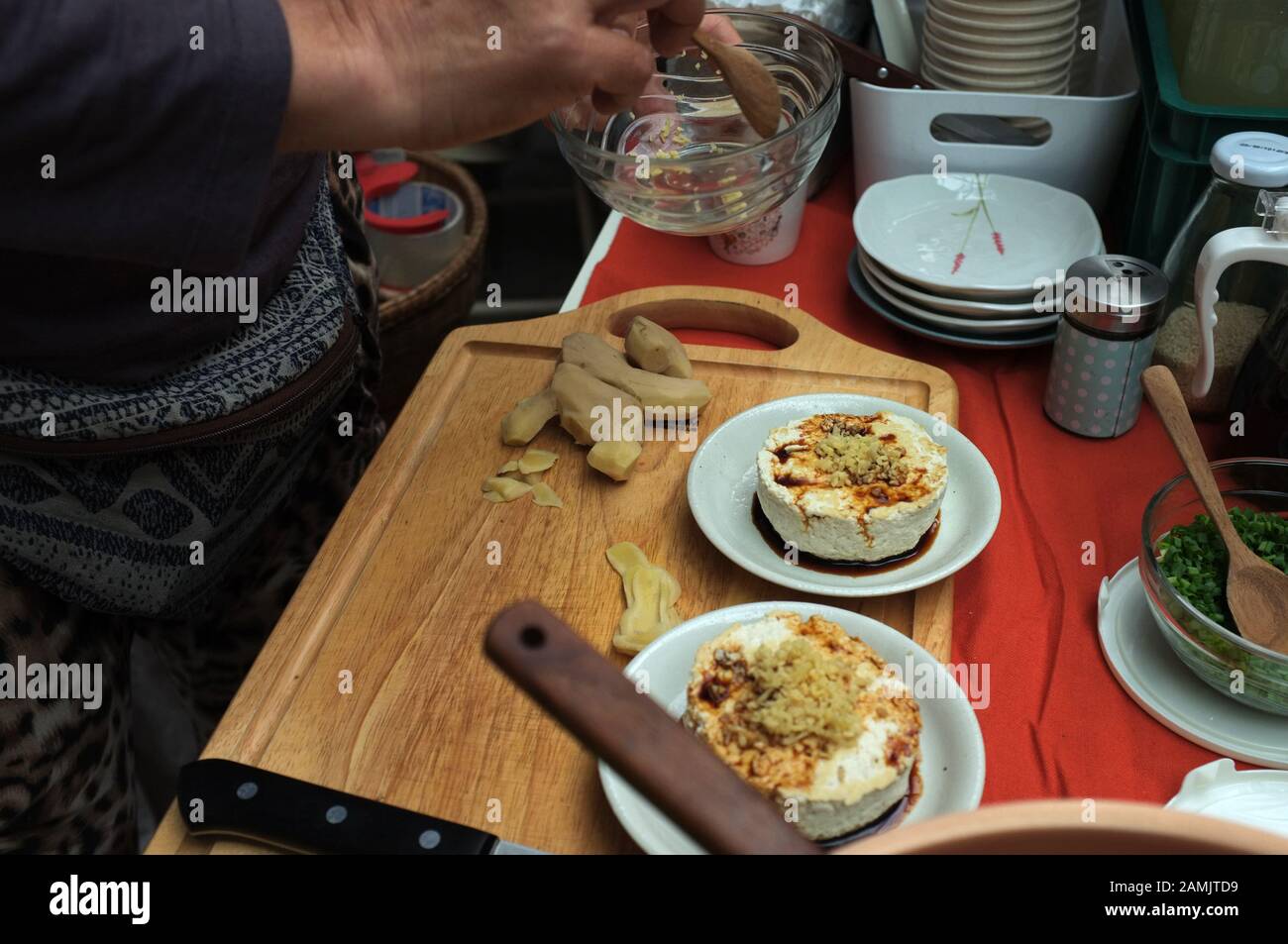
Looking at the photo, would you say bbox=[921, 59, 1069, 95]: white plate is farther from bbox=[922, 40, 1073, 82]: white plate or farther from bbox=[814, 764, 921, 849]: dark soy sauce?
bbox=[814, 764, 921, 849]: dark soy sauce

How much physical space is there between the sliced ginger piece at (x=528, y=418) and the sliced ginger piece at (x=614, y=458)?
9 centimetres

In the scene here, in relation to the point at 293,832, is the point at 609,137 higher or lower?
higher

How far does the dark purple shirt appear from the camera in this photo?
74cm

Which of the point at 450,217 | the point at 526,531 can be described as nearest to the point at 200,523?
the point at 526,531

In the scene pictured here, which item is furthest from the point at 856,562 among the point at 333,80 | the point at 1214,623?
the point at 333,80

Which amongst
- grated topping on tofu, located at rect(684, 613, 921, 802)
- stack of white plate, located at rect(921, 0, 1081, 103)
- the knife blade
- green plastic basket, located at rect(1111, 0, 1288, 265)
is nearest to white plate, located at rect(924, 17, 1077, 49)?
stack of white plate, located at rect(921, 0, 1081, 103)

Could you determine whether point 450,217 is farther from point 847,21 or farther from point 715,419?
point 715,419

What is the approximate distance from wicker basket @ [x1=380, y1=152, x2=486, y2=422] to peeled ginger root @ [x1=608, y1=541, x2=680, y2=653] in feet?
3.43

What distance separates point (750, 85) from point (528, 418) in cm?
46

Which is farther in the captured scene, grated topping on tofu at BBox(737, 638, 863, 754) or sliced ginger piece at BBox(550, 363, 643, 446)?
sliced ginger piece at BBox(550, 363, 643, 446)

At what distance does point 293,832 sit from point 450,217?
73.8 inches

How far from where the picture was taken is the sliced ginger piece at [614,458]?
124 cm

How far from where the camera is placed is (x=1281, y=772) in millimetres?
905

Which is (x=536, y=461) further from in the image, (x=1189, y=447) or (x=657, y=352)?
(x=1189, y=447)
